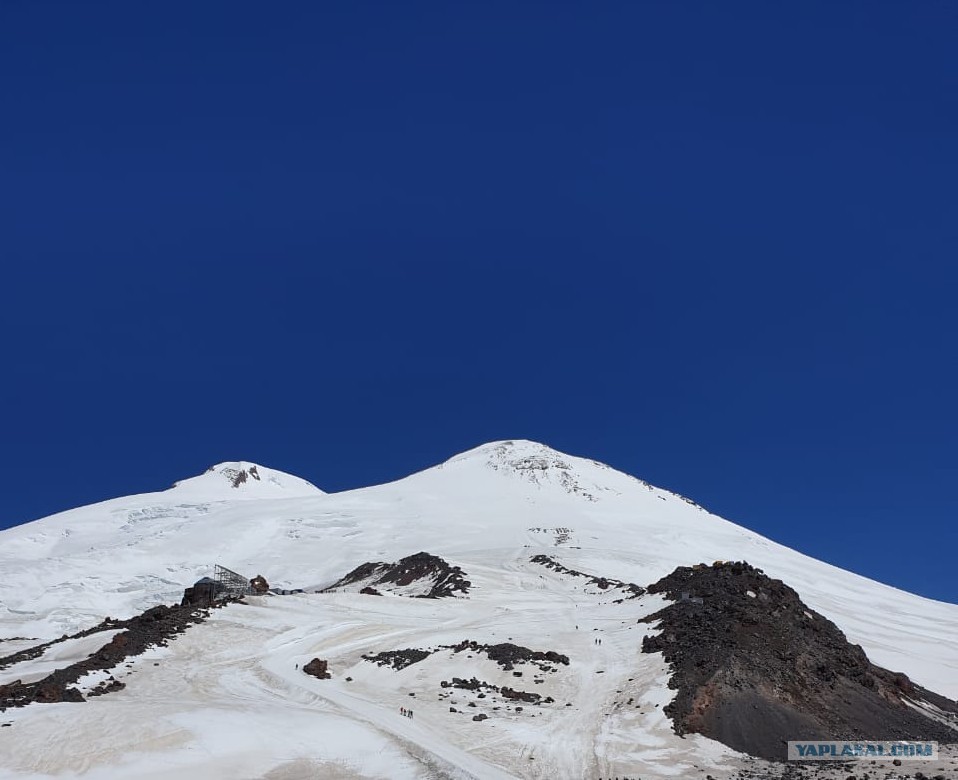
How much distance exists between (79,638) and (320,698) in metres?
21.5

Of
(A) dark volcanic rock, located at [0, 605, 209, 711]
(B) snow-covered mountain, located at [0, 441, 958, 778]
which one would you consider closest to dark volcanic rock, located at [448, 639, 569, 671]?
(B) snow-covered mountain, located at [0, 441, 958, 778]

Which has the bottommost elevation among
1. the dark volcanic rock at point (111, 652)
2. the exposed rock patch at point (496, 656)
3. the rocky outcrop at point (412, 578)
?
the dark volcanic rock at point (111, 652)

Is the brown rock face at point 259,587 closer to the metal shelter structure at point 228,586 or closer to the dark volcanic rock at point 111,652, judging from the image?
the metal shelter structure at point 228,586

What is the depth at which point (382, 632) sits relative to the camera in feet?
152

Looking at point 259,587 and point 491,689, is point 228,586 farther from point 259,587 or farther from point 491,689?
point 491,689

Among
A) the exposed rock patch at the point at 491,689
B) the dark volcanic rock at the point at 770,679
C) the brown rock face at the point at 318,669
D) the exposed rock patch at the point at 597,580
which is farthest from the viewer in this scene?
the exposed rock patch at the point at 597,580

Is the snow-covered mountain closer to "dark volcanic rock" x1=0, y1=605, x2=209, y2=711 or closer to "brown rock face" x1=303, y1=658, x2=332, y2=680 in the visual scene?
"brown rock face" x1=303, y1=658, x2=332, y2=680

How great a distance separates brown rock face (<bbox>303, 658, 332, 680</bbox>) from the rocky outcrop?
81.2 feet

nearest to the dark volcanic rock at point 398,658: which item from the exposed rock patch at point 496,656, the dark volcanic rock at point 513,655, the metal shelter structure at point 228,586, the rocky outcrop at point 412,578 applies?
the exposed rock patch at point 496,656

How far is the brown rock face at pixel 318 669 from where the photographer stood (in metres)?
35.4

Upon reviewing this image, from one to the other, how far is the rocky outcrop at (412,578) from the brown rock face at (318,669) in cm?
2475

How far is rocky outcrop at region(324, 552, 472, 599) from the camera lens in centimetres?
6656

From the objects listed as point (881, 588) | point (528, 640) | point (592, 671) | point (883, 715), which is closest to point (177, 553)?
point (528, 640)

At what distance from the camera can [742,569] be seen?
1609 inches
